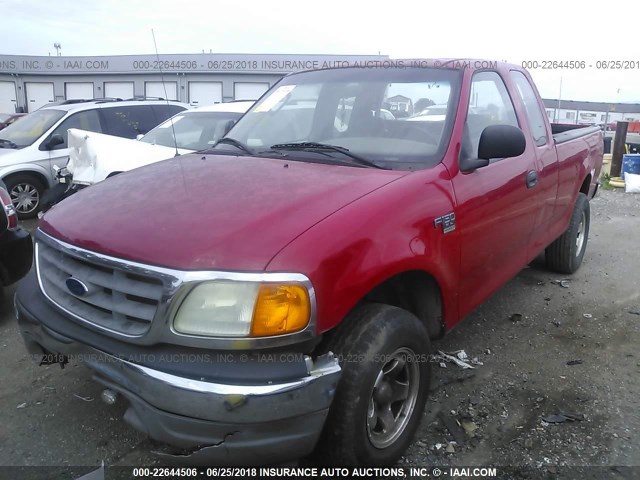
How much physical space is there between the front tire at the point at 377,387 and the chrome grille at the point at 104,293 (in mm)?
753

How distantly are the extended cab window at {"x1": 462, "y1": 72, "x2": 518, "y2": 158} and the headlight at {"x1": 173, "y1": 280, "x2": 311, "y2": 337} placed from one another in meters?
1.55

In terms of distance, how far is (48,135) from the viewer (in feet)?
27.9

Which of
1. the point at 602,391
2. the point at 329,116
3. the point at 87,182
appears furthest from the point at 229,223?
the point at 87,182

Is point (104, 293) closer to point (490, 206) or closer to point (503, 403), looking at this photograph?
point (490, 206)

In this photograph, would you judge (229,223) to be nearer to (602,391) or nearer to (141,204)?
(141,204)

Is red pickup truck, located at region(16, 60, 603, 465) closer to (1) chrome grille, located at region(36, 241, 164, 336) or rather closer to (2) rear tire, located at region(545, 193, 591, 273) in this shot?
(1) chrome grille, located at region(36, 241, 164, 336)

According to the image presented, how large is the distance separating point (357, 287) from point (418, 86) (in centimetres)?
163

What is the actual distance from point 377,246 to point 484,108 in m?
1.68

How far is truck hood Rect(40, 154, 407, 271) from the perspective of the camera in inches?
78.6

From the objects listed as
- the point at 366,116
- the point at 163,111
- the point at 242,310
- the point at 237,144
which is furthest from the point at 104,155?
the point at 242,310

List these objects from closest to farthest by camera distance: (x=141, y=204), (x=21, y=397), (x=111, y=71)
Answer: (x=141, y=204) < (x=21, y=397) < (x=111, y=71)

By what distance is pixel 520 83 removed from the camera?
4.05m

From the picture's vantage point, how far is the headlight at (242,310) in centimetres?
192

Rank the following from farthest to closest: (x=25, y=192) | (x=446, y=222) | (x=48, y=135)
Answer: (x=48, y=135) → (x=25, y=192) → (x=446, y=222)
